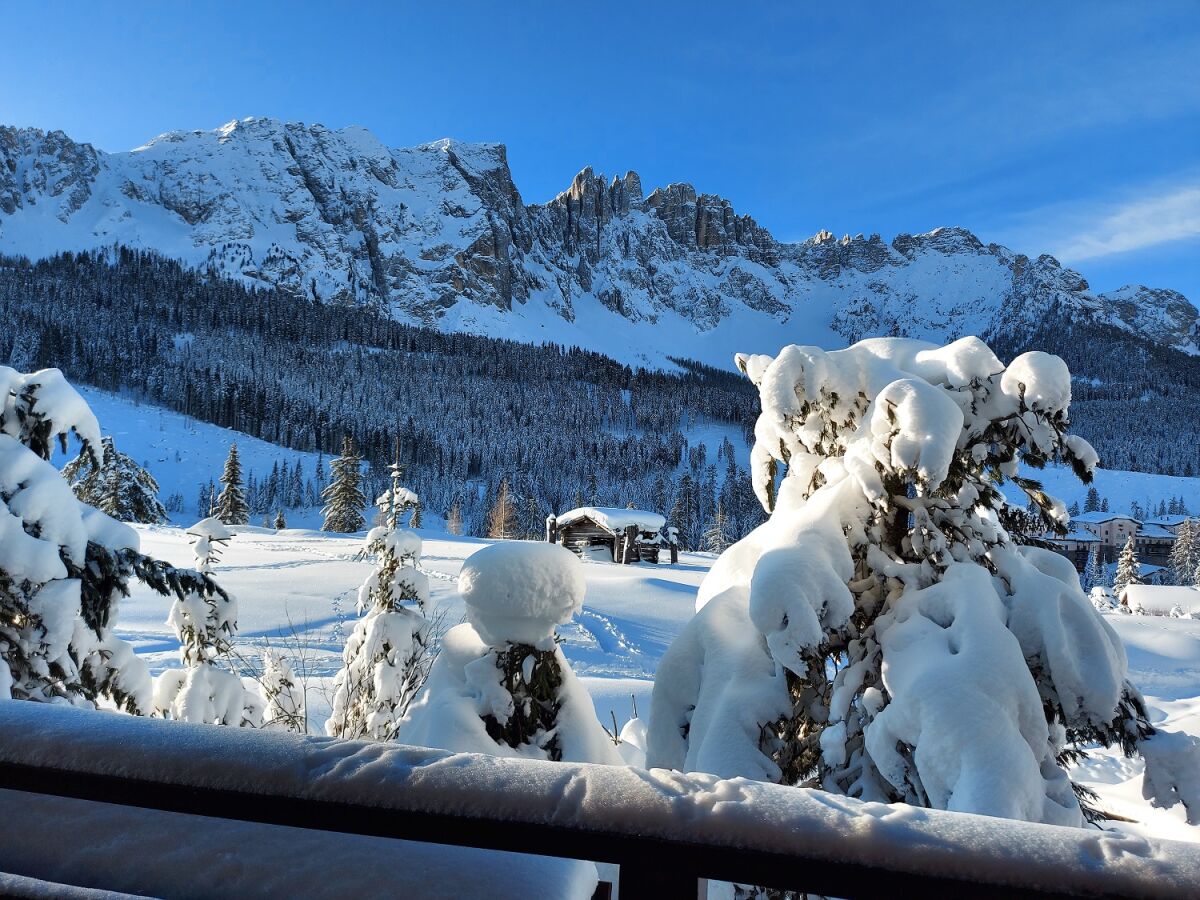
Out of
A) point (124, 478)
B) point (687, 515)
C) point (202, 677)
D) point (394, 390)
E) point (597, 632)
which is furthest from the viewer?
point (394, 390)

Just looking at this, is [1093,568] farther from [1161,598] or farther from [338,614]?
[338,614]

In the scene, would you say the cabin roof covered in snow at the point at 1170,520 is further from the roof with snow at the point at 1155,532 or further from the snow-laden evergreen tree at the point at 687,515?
the snow-laden evergreen tree at the point at 687,515

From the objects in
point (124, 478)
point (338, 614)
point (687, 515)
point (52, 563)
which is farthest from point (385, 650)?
point (687, 515)

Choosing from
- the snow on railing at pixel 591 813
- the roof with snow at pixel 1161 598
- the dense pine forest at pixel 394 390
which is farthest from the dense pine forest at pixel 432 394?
the snow on railing at pixel 591 813

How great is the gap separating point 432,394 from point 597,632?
121 metres

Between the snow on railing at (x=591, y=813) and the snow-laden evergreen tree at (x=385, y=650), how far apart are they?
15.5 feet

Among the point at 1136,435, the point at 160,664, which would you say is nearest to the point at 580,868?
the point at 160,664

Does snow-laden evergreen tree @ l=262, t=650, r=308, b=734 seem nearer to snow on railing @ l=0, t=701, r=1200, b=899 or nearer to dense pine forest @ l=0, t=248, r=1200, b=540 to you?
snow on railing @ l=0, t=701, r=1200, b=899

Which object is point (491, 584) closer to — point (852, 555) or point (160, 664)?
point (852, 555)

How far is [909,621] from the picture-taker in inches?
106

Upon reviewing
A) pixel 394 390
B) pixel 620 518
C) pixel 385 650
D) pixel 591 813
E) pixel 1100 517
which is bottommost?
pixel 1100 517

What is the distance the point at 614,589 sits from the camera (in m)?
20.1

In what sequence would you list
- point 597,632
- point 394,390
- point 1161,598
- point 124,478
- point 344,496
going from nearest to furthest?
point 124,478
point 597,632
point 1161,598
point 344,496
point 394,390

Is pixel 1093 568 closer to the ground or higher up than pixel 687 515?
closer to the ground
